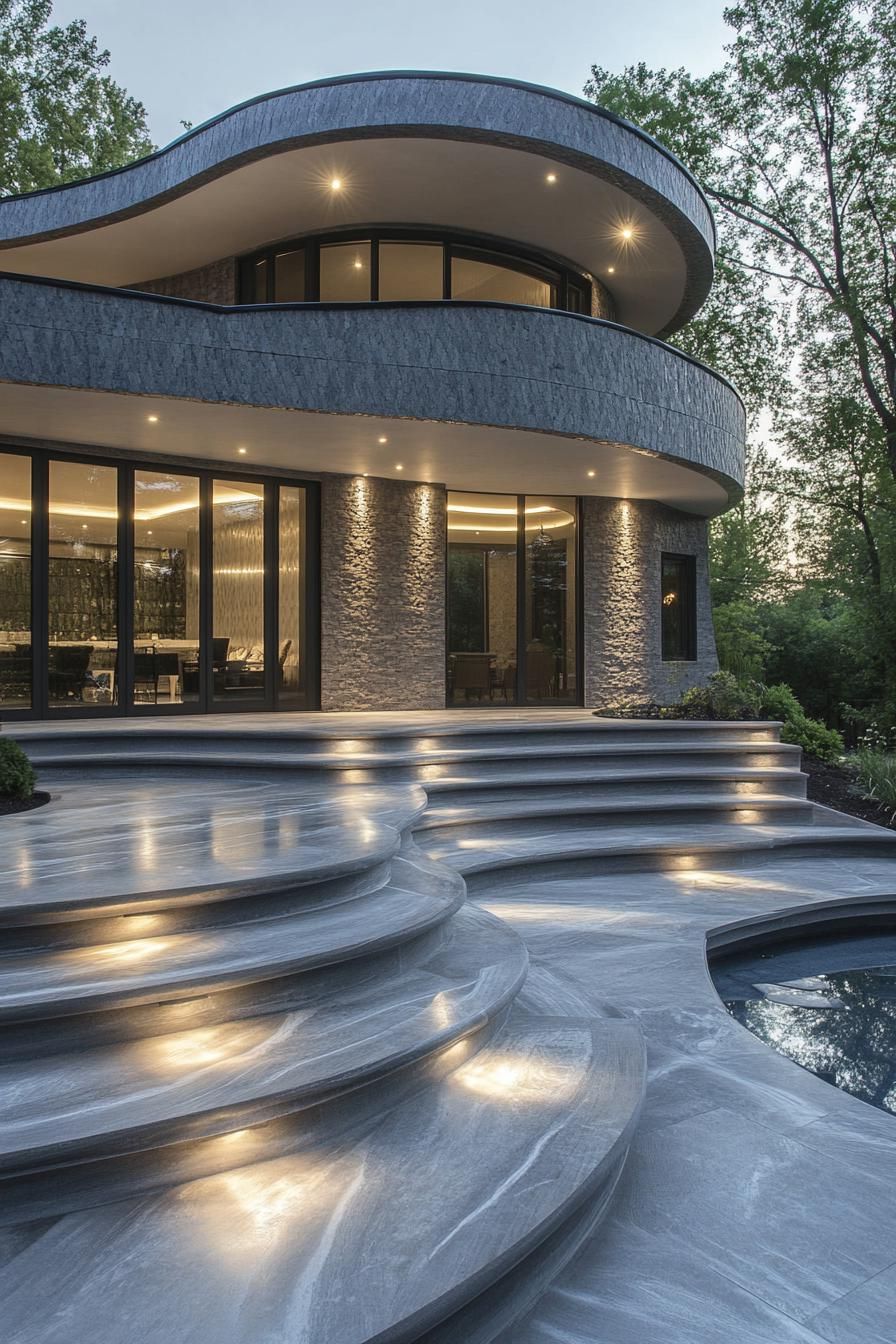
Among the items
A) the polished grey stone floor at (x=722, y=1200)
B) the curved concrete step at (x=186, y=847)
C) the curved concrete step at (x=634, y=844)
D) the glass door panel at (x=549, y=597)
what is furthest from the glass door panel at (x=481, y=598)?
the polished grey stone floor at (x=722, y=1200)

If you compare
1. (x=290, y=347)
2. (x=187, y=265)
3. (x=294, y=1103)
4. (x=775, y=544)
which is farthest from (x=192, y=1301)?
(x=775, y=544)

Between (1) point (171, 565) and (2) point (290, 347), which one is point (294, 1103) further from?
(1) point (171, 565)

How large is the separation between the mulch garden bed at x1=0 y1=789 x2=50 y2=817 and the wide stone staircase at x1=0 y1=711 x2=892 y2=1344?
0.68 meters

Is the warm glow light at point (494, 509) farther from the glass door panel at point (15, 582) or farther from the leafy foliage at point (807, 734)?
the glass door panel at point (15, 582)

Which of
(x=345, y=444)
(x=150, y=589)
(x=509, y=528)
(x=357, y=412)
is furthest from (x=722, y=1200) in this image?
(x=509, y=528)

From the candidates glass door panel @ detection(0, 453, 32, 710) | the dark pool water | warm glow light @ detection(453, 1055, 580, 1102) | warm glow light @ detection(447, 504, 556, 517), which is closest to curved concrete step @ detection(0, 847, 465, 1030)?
warm glow light @ detection(453, 1055, 580, 1102)

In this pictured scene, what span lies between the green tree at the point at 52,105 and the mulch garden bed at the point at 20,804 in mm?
19427

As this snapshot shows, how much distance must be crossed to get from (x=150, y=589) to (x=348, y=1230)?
9647 mm

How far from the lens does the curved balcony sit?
8.05 metres

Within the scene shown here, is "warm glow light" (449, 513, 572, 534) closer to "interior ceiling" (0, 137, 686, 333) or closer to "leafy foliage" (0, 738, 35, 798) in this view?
"interior ceiling" (0, 137, 686, 333)

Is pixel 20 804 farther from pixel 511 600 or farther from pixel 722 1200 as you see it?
pixel 511 600

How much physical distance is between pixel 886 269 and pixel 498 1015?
2244 cm

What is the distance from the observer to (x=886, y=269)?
793 inches

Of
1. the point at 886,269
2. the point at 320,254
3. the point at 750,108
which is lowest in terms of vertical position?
the point at 320,254
